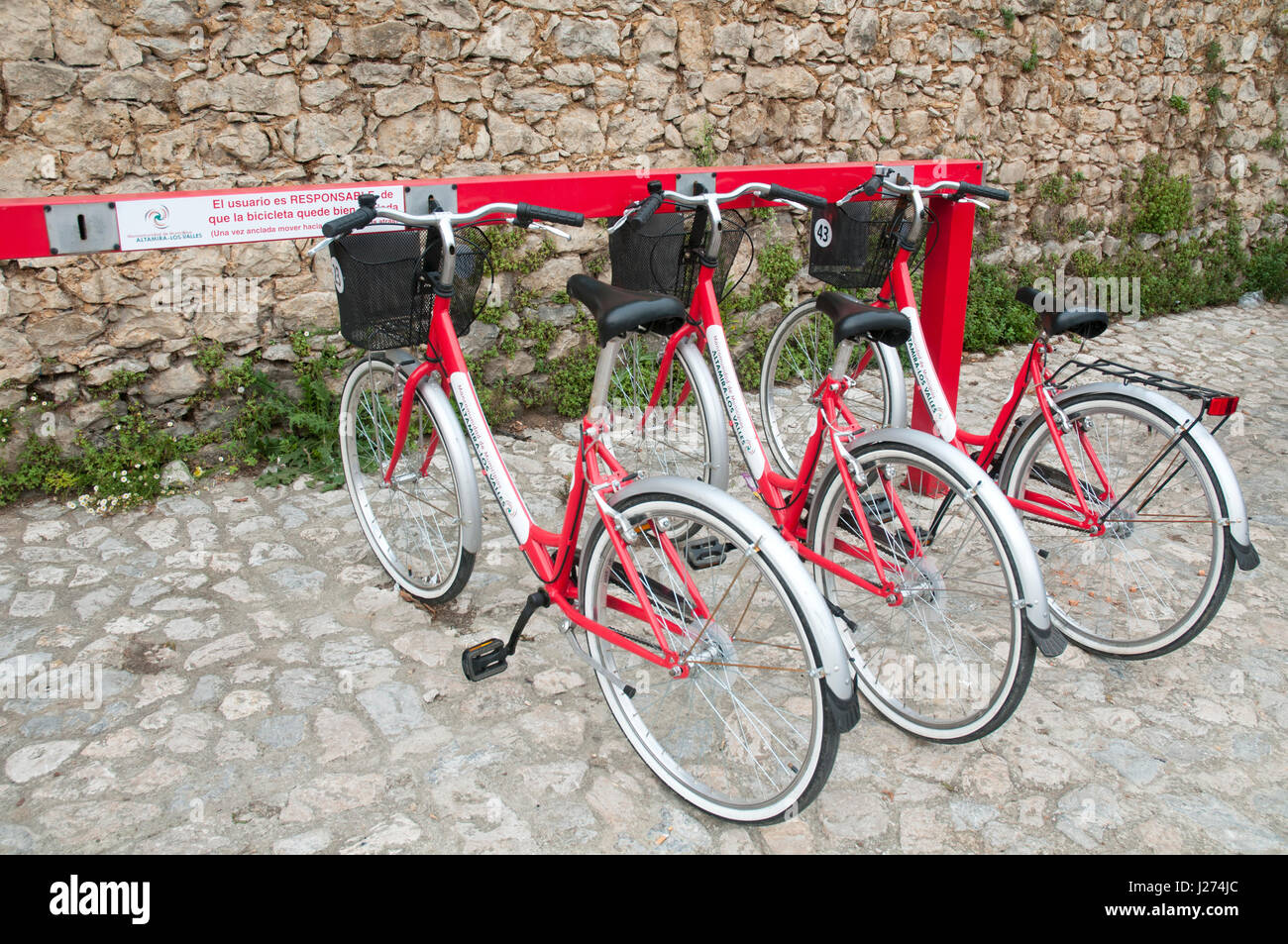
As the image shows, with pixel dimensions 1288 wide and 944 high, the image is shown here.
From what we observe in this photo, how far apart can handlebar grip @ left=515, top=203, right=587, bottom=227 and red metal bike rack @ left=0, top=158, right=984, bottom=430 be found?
1.16 feet

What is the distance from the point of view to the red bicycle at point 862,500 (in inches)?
97.0

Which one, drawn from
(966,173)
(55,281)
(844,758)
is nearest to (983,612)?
(844,758)

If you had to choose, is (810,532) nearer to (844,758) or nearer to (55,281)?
(844,758)

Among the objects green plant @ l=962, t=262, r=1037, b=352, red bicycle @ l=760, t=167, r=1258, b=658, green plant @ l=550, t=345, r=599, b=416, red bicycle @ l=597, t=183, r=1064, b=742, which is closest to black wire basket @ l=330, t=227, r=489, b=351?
red bicycle @ l=597, t=183, r=1064, b=742

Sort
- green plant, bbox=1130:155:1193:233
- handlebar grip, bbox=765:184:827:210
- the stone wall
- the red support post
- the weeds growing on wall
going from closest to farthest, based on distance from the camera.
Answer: handlebar grip, bbox=765:184:827:210 < the red support post < the stone wall < the weeds growing on wall < green plant, bbox=1130:155:1193:233

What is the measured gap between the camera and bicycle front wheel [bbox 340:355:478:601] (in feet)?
10.8

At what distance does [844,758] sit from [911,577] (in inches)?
20.8

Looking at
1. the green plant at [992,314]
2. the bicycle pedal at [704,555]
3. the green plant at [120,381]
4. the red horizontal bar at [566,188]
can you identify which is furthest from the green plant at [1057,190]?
the green plant at [120,381]

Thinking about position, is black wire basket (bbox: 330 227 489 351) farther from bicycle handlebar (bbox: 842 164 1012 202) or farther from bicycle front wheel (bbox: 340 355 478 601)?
bicycle handlebar (bbox: 842 164 1012 202)

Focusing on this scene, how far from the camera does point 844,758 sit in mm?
2678

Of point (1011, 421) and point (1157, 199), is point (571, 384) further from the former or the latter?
point (1157, 199)

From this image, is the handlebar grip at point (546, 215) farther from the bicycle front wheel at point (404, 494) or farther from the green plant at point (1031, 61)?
the green plant at point (1031, 61)

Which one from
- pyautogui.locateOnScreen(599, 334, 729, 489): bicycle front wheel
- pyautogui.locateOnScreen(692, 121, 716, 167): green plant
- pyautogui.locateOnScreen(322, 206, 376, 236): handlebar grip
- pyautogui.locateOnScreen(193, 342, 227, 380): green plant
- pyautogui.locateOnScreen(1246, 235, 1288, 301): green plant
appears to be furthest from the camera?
pyautogui.locateOnScreen(1246, 235, 1288, 301): green plant

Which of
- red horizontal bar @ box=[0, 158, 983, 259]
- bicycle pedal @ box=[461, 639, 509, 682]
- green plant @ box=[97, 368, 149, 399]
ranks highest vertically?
red horizontal bar @ box=[0, 158, 983, 259]
